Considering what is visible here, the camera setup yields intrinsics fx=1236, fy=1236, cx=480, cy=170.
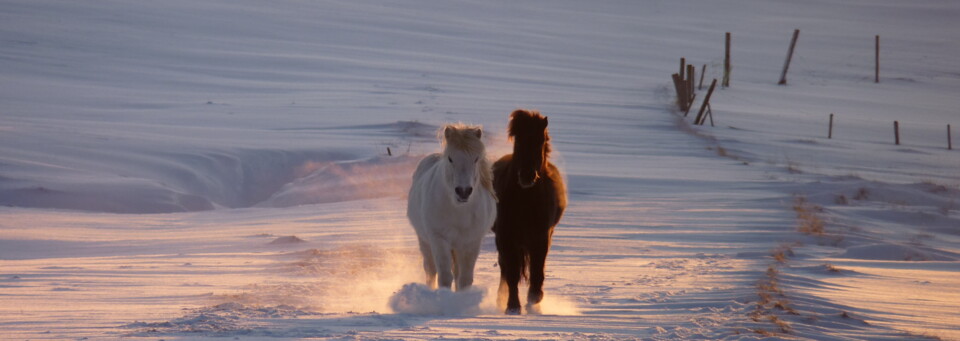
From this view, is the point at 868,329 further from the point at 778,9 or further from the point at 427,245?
the point at 778,9

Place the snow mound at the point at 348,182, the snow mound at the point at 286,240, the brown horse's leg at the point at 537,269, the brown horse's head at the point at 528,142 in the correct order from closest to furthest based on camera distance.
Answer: the brown horse's head at the point at 528,142, the brown horse's leg at the point at 537,269, the snow mound at the point at 286,240, the snow mound at the point at 348,182

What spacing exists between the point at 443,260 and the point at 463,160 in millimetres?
765

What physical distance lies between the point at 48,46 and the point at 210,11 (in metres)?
14.5

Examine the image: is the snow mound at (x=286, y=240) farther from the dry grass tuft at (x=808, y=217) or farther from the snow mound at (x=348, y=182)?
the dry grass tuft at (x=808, y=217)

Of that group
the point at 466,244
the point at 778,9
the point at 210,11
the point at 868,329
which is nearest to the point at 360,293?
the point at 466,244

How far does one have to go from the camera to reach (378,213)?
13430mm

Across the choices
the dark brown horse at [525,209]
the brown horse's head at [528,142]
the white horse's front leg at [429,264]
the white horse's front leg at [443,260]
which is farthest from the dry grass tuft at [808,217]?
the white horse's front leg at [443,260]

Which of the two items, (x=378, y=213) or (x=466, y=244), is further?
(x=378, y=213)

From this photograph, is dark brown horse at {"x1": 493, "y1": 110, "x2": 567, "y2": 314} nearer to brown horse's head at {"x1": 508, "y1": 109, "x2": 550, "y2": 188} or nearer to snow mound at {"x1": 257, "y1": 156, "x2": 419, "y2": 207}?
brown horse's head at {"x1": 508, "y1": 109, "x2": 550, "y2": 188}

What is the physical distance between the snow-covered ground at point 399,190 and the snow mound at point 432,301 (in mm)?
15

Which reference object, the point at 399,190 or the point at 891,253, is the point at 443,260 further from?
the point at 399,190

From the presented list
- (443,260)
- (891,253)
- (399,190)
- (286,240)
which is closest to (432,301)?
(443,260)

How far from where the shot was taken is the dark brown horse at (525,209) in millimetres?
7406

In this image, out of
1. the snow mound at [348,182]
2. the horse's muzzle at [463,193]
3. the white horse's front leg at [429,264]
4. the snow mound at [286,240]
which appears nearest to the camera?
the horse's muzzle at [463,193]
